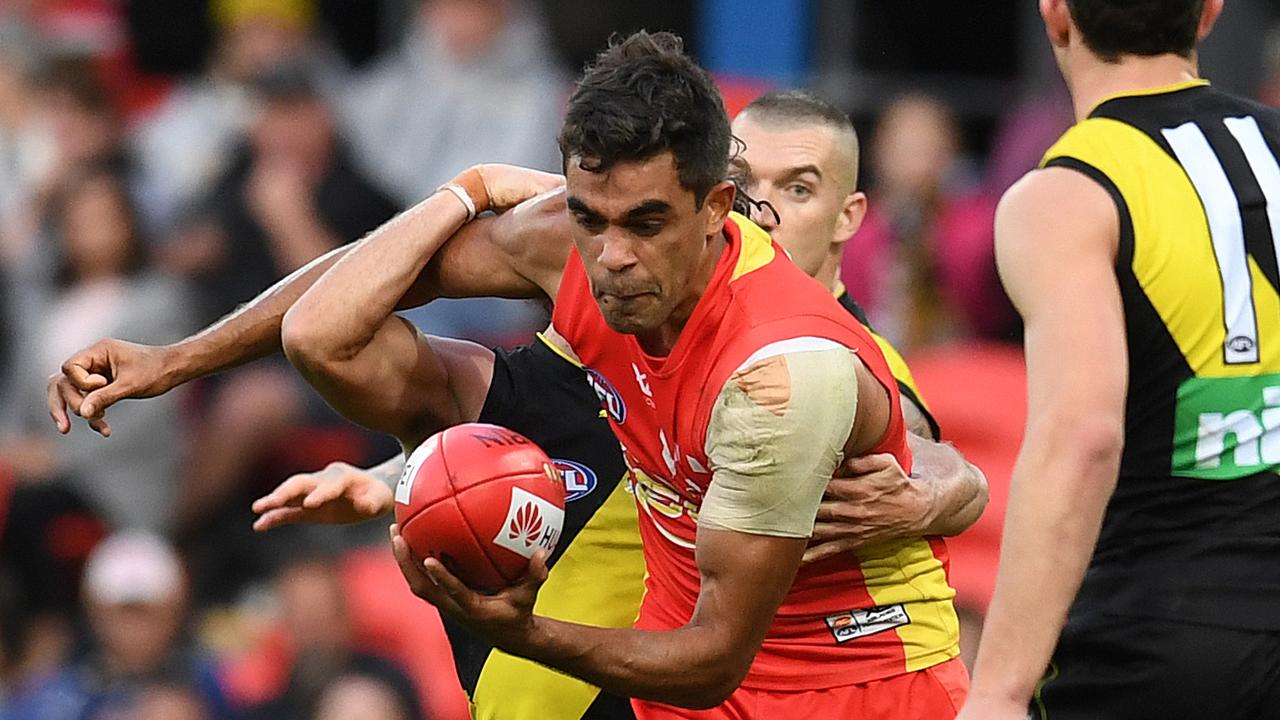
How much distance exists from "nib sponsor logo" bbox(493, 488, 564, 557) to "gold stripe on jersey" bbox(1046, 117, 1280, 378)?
1.18 metres

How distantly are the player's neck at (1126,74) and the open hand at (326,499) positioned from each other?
6.94 ft

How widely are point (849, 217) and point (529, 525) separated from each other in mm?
1575

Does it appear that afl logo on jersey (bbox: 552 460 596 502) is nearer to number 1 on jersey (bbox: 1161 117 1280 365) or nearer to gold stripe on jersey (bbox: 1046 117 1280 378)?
gold stripe on jersey (bbox: 1046 117 1280 378)

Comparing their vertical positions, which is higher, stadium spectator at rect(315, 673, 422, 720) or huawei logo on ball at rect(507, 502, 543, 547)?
huawei logo on ball at rect(507, 502, 543, 547)

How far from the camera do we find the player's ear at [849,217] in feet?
16.7

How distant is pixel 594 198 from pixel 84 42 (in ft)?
25.3

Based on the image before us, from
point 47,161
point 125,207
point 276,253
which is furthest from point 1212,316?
point 47,161

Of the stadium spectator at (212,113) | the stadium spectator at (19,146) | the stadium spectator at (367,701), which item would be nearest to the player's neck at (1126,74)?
the stadium spectator at (367,701)

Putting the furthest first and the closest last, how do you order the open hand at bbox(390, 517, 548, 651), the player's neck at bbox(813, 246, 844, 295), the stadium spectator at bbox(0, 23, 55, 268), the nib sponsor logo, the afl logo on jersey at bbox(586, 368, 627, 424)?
the stadium spectator at bbox(0, 23, 55, 268) < the player's neck at bbox(813, 246, 844, 295) < the afl logo on jersey at bbox(586, 368, 627, 424) < the nib sponsor logo < the open hand at bbox(390, 517, 548, 651)

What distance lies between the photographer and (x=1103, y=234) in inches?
147

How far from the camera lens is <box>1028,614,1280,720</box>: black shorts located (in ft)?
12.6

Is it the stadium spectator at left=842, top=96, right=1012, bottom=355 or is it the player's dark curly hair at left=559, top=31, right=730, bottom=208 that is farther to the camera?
the stadium spectator at left=842, top=96, right=1012, bottom=355

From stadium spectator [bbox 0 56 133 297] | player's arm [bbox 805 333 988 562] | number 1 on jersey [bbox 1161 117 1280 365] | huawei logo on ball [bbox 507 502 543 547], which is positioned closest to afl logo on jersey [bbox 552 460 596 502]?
player's arm [bbox 805 333 988 562]

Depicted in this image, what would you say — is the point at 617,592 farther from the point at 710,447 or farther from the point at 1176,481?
the point at 1176,481
